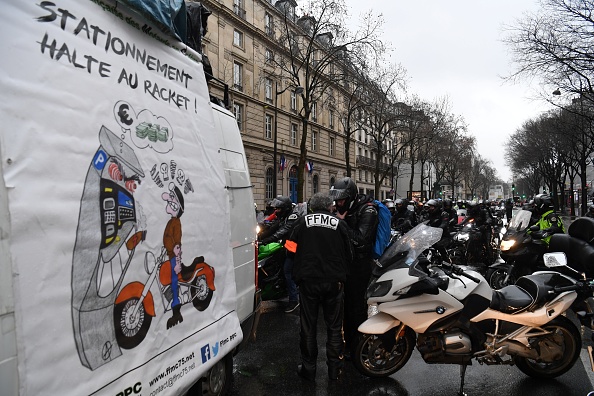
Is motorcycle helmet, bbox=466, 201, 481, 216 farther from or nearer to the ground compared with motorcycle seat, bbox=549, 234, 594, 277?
farther from the ground

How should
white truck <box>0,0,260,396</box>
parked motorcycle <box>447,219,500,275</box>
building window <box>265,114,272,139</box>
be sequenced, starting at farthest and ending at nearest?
building window <box>265,114,272,139</box> < parked motorcycle <box>447,219,500,275</box> < white truck <box>0,0,260,396</box>

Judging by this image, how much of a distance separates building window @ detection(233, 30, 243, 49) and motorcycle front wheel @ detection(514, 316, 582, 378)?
2964cm

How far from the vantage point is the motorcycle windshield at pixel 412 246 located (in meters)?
3.75

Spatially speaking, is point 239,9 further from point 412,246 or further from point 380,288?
point 380,288

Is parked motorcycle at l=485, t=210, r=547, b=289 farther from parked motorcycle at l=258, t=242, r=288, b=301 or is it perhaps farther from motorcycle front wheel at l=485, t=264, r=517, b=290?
parked motorcycle at l=258, t=242, r=288, b=301

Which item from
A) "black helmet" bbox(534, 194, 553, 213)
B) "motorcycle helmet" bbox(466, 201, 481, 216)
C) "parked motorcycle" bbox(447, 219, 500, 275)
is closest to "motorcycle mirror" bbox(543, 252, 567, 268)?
"black helmet" bbox(534, 194, 553, 213)

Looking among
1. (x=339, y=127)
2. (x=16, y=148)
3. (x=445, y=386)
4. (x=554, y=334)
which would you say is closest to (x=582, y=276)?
(x=554, y=334)

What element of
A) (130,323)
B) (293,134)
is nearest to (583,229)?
(130,323)

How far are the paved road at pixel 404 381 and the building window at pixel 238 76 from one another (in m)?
27.6

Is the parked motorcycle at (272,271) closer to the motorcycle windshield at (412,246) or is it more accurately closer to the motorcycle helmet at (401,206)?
the motorcycle windshield at (412,246)

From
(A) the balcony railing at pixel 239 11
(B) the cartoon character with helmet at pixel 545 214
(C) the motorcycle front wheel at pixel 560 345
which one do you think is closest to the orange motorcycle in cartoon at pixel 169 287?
(C) the motorcycle front wheel at pixel 560 345

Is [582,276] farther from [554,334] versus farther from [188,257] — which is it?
[188,257]

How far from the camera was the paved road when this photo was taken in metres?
3.63

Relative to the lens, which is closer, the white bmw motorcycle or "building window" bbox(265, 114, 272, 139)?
the white bmw motorcycle
